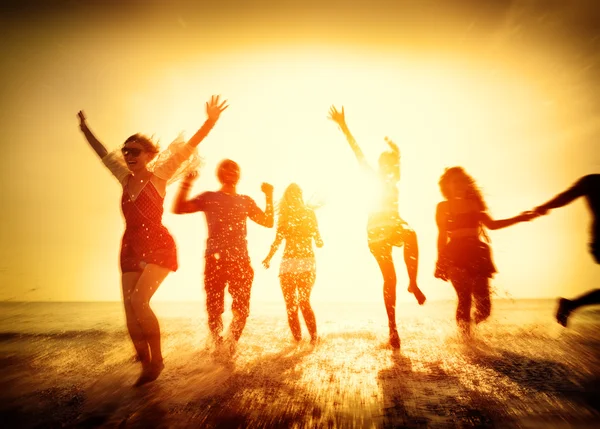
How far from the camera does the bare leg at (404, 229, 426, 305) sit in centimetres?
487

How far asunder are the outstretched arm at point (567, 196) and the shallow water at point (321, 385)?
1.76 metres

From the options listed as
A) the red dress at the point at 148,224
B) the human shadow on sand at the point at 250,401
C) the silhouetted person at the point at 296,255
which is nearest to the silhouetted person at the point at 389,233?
the silhouetted person at the point at 296,255

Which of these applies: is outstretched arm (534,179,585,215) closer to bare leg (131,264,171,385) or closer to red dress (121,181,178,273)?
red dress (121,181,178,273)

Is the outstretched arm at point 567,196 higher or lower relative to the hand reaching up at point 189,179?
lower

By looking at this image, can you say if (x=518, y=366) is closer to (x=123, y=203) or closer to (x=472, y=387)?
(x=472, y=387)

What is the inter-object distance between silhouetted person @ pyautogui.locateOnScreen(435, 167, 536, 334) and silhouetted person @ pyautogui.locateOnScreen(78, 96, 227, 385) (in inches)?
135

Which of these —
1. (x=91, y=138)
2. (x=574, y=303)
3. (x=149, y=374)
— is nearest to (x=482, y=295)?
(x=574, y=303)

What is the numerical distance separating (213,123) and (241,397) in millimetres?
2737

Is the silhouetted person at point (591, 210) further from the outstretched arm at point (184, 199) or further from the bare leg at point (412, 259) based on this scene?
the outstretched arm at point (184, 199)

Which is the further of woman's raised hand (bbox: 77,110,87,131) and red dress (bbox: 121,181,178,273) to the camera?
woman's raised hand (bbox: 77,110,87,131)

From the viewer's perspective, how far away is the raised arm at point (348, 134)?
523 centimetres

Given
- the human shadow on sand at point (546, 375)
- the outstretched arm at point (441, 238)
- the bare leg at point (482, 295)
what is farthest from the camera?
the outstretched arm at point (441, 238)

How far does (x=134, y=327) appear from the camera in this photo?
11.5 ft

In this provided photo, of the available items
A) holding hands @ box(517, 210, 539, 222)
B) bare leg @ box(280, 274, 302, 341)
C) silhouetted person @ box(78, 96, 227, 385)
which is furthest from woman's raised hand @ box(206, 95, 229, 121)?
holding hands @ box(517, 210, 539, 222)
